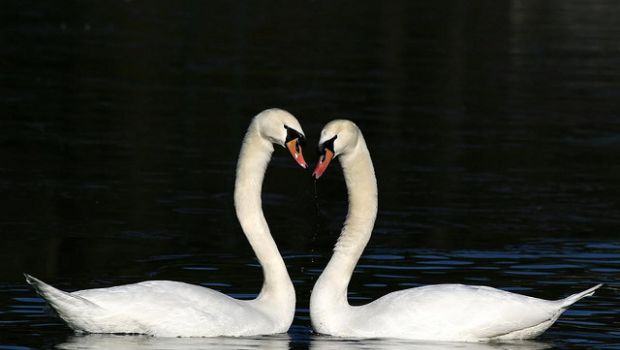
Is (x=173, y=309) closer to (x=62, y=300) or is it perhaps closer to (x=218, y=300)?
(x=218, y=300)

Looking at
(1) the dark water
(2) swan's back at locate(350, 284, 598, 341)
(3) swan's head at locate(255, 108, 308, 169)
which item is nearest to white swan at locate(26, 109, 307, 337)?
(3) swan's head at locate(255, 108, 308, 169)

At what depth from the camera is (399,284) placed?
12602mm

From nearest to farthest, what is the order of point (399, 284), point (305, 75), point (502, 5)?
point (399, 284)
point (305, 75)
point (502, 5)

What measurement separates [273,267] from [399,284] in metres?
1.61

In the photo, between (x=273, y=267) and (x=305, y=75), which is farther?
(x=305, y=75)

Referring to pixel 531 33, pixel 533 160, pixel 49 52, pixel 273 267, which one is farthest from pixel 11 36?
pixel 273 267

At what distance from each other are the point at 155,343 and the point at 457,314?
2.00m

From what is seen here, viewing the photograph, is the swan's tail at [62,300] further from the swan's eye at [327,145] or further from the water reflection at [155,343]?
the swan's eye at [327,145]

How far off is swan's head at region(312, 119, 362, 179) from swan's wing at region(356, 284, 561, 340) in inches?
41.1

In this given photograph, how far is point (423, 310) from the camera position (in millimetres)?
10656

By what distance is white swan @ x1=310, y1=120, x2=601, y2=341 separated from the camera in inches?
420

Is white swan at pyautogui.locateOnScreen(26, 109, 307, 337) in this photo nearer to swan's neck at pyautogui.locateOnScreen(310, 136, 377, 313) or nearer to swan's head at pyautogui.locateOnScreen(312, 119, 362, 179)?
swan's head at pyautogui.locateOnScreen(312, 119, 362, 179)

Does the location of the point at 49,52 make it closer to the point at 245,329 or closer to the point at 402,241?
the point at 402,241

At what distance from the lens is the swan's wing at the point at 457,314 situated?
10.7 metres
